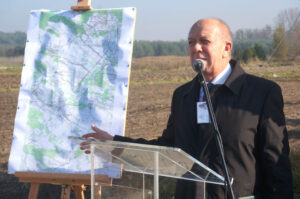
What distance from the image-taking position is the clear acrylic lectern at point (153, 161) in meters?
1.82

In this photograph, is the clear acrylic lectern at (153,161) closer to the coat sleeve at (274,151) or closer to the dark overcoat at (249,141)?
the dark overcoat at (249,141)

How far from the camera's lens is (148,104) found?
13.6 metres

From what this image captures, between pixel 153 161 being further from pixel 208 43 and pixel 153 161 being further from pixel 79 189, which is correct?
pixel 79 189

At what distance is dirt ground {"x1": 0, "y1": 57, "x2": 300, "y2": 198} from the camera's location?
8.16 metres

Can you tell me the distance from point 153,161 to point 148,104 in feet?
38.4

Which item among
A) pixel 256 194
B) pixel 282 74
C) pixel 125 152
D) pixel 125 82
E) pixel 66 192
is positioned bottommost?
pixel 66 192

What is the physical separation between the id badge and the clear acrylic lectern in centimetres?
53

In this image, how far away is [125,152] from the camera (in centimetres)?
200

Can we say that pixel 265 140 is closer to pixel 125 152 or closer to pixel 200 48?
pixel 200 48

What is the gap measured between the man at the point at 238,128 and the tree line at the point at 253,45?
1043 mm

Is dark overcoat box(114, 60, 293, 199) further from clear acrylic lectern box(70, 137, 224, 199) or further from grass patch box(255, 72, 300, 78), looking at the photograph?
grass patch box(255, 72, 300, 78)

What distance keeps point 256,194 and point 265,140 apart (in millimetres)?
328

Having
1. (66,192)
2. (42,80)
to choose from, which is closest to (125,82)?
(42,80)

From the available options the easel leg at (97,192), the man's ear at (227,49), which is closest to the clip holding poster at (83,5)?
the man's ear at (227,49)
